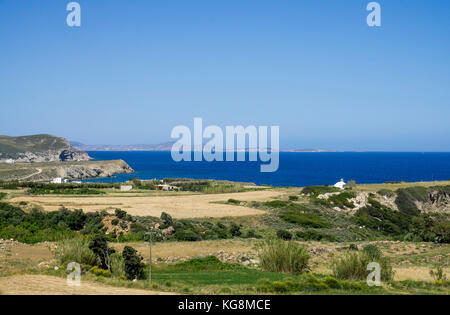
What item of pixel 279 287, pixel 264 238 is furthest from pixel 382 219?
pixel 279 287

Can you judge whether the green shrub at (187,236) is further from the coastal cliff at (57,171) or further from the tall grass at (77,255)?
the coastal cliff at (57,171)

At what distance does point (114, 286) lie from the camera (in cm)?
1411

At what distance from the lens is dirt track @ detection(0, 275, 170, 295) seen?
1235 cm

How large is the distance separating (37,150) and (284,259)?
153410 mm

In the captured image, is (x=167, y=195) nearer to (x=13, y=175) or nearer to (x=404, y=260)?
(x=404, y=260)

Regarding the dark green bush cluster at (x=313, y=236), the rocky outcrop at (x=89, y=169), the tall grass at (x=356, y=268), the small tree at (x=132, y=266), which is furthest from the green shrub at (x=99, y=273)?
the rocky outcrop at (x=89, y=169)

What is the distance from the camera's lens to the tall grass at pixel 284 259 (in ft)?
62.0

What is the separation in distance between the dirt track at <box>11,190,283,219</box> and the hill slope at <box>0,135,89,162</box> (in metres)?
94.7

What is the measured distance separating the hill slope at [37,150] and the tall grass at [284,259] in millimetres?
125819

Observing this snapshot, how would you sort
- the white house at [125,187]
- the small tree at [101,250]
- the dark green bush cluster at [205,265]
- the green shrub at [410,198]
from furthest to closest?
the white house at [125,187] → the green shrub at [410,198] → the dark green bush cluster at [205,265] → the small tree at [101,250]

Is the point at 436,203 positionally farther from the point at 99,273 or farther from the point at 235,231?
the point at 99,273

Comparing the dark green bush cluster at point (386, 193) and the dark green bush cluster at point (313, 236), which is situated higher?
the dark green bush cluster at point (386, 193)

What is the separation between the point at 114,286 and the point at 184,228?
17637 millimetres
